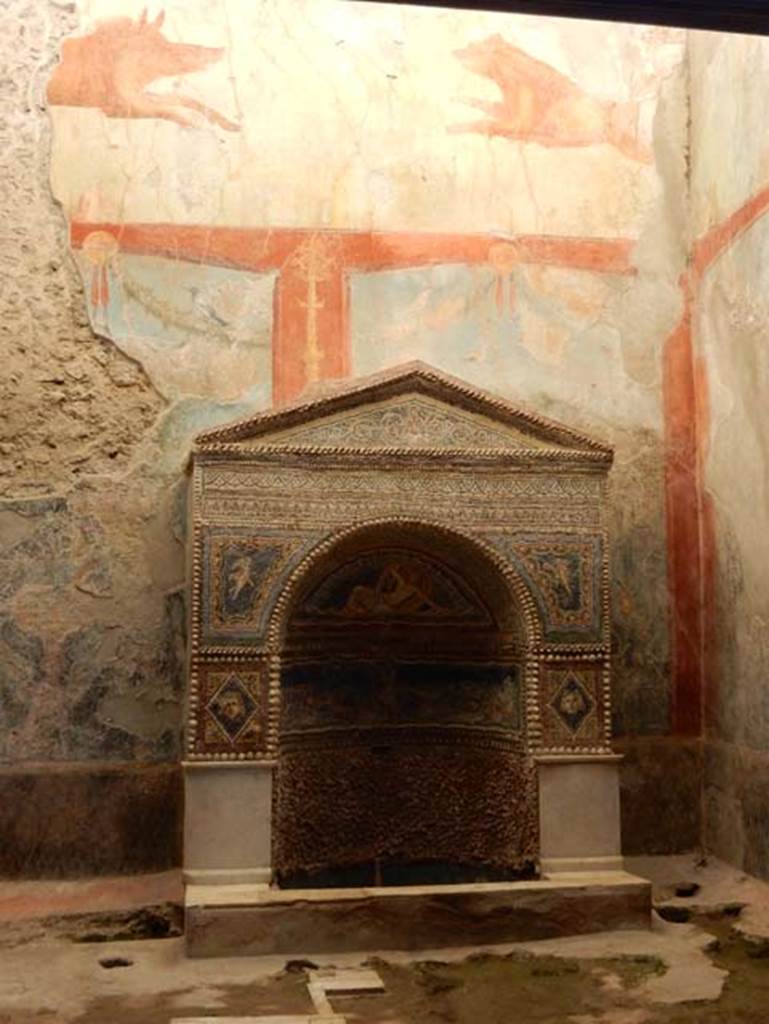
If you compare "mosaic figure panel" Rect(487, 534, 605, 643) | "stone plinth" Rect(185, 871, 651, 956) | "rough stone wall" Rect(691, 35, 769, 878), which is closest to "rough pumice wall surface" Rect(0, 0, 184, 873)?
"stone plinth" Rect(185, 871, 651, 956)

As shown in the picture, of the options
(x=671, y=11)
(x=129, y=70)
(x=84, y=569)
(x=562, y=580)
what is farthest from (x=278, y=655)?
(x=671, y=11)

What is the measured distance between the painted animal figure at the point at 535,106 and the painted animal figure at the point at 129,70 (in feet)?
4.88

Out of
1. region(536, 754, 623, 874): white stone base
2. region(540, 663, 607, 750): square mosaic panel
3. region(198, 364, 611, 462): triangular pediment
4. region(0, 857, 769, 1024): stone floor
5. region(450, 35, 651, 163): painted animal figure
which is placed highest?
region(450, 35, 651, 163): painted animal figure

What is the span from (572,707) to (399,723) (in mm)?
1145

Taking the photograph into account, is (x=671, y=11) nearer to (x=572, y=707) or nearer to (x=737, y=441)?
(x=572, y=707)

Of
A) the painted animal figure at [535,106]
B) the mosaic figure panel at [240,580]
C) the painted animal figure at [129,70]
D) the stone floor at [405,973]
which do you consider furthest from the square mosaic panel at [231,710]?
the painted animal figure at [535,106]

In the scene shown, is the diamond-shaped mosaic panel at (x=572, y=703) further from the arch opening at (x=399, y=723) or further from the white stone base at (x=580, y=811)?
the arch opening at (x=399, y=723)

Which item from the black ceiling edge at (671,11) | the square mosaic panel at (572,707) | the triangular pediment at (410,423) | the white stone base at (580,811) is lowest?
the white stone base at (580,811)

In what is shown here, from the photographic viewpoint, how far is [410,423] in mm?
5746

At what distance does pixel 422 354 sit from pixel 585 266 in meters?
1.12

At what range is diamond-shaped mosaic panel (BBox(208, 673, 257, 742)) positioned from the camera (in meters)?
5.33

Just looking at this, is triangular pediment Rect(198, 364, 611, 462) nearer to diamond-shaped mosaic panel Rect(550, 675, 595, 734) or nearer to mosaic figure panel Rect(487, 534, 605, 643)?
mosaic figure panel Rect(487, 534, 605, 643)

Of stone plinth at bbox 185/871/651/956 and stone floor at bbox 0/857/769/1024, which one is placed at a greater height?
stone plinth at bbox 185/871/651/956

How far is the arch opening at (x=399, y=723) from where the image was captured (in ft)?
19.9
